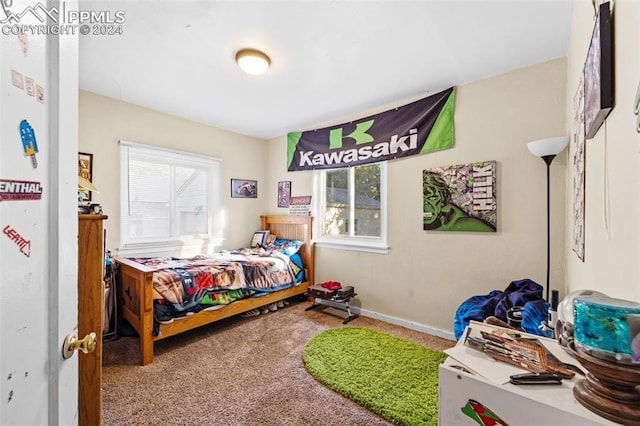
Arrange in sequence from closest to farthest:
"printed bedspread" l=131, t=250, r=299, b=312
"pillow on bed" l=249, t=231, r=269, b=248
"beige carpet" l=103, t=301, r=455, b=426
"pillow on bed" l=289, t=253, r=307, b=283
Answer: "beige carpet" l=103, t=301, r=455, b=426 → "printed bedspread" l=131, t=250, r=299, b=312 → "pillow on bed" l=289, t=253, r=307, b=283 → "pillow on bed" l=249, t=231, r=269, b=248

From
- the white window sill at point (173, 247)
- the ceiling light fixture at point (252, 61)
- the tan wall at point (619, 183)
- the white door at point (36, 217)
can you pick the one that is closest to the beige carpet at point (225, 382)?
the white window sill at point (173, 247)

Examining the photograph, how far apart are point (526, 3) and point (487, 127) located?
0.98 meters

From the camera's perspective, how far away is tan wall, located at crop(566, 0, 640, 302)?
717mm

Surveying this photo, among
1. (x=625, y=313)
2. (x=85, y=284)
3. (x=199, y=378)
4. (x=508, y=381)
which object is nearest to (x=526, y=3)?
(x=625, y=313)

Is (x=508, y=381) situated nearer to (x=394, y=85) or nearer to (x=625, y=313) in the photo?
(x=625, y=313)

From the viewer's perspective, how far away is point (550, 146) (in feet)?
6.26

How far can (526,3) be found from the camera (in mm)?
1626

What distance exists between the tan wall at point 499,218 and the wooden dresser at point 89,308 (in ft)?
8.33

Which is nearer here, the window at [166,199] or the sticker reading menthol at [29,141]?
the sticker reading menthol at [29,141]

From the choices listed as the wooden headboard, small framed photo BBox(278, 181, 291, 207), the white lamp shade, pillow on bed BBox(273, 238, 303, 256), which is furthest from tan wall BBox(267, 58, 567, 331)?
small framed photo BBox(278, 181, 291, 207)

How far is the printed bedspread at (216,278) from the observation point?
237cm

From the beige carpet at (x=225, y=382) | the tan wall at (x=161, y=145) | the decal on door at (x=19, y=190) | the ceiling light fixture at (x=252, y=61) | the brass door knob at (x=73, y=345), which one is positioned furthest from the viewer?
the tan wall at (x=161, y=145)

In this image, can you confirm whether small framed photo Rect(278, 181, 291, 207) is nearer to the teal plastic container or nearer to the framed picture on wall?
the framed picture on wall

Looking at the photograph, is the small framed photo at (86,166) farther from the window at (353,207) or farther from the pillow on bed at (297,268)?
the window at (353,207)
